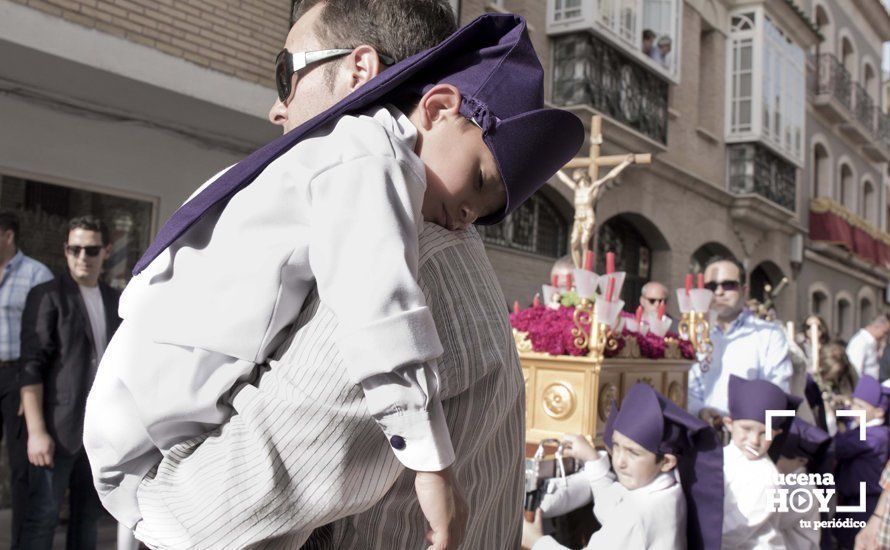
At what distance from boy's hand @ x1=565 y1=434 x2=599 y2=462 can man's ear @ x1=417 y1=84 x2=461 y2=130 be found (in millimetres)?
2804

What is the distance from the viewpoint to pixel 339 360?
3.60 feet

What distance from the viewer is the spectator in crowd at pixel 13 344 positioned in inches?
181

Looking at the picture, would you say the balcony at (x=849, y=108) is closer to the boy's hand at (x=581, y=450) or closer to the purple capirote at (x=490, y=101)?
the boy's hand at (x=581, y=450)

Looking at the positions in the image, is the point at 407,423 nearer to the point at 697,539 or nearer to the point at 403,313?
the point at 403,313

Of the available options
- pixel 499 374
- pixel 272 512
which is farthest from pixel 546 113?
pixel 272 512

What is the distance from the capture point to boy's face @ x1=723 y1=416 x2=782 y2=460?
423cm

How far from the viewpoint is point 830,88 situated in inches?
835

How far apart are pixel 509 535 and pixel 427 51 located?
88cm

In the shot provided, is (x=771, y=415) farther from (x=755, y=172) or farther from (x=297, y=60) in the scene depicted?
(x=755, y=172)

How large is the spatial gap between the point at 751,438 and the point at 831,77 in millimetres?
20015

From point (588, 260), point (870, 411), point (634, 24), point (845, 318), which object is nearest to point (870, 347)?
point (870, 411)

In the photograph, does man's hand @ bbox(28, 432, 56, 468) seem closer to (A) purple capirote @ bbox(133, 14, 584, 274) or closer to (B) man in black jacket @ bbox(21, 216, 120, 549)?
(B) man in black jacket @ bbox(21, 216, 120, 549)

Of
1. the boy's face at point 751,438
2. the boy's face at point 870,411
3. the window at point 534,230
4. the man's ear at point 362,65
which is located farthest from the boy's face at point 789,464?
the window at point 534,230

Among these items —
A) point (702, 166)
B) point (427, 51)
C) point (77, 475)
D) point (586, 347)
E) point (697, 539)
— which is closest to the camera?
point (427, 51)
